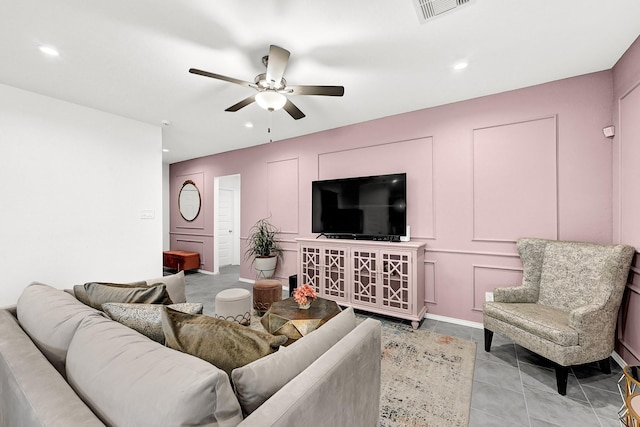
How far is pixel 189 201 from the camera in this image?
20.4 ft

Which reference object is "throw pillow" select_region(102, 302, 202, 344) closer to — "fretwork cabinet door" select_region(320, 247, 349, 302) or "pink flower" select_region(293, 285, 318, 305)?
"pink flower" select_region(293, 285, 318, 305)

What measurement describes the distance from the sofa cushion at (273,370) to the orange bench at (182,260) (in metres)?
5.33

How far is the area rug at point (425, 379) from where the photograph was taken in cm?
169

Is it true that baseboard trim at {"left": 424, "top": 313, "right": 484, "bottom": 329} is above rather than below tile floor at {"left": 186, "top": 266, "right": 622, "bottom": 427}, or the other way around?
above

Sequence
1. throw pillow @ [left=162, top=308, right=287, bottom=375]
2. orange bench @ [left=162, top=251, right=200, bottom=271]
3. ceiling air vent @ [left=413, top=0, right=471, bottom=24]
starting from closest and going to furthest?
throw pillow @ [left=162, top=308, right=287, bottom=375] < ceiling air vent @ [left=413, top=0, right=471, bottom=24] < orange bench @ [left=162, top=251, right=200, bottom=271]

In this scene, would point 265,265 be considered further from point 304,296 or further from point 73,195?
point 73,195

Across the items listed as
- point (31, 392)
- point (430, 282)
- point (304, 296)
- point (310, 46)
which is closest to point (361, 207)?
point (430, 282)

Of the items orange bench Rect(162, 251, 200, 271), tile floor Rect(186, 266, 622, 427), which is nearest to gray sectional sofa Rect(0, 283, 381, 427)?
tile floor Rect(186, 266, 622, 427)

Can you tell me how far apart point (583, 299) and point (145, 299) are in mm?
3164

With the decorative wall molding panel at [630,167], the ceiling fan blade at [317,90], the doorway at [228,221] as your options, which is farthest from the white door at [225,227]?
the decorative wall molding panel at [630,167]

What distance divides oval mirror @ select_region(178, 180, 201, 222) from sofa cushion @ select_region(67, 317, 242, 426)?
550 centimetres

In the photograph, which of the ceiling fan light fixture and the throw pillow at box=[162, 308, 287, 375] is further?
the ceiling fan light fixture

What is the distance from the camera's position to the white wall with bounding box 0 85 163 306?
9.20ft

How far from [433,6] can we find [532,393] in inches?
107
